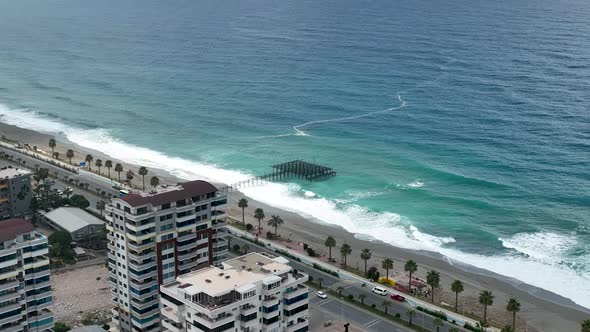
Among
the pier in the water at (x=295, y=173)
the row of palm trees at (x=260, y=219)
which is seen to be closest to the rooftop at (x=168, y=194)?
the row of palm trees at (x=260, y=219)

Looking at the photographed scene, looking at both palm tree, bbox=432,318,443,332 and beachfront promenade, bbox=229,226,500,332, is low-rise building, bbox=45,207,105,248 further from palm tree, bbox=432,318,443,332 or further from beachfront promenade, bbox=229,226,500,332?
palm tree, bbox=432,318,443,332

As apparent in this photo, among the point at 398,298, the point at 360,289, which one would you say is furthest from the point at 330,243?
the point at 398,298

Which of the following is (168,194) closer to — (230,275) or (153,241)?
(153,241)

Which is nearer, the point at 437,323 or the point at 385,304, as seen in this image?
the point at 437,323

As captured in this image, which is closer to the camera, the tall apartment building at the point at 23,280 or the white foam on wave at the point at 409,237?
the tall apartment building at the point at 23,280

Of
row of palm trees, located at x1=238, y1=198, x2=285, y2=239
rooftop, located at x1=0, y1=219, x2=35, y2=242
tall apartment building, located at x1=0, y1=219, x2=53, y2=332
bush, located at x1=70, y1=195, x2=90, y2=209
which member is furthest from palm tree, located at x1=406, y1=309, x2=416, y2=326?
bush, located at x1=70, y1=195, x2=90, y2=209

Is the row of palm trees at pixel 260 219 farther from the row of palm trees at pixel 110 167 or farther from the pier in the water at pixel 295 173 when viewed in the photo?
the pier in the water at pixel 295 173
